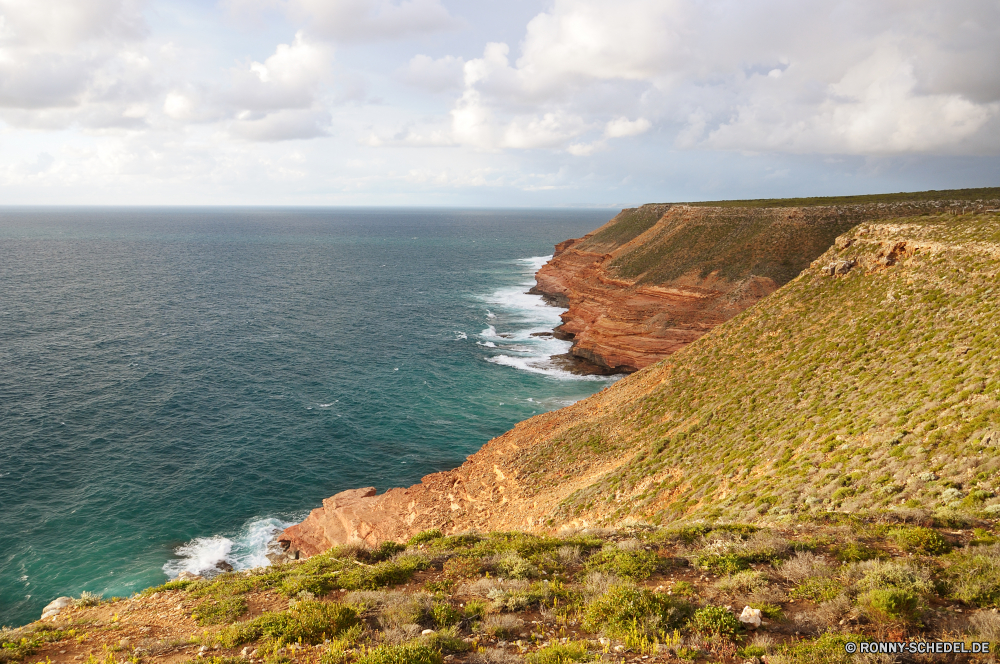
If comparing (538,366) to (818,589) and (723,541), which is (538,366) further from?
(818,589)

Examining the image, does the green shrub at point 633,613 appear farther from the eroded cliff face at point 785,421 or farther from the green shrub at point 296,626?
the eroded cliff face at point 785,421

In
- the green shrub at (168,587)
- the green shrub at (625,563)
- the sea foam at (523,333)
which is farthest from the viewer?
the sea foam at (523,333)

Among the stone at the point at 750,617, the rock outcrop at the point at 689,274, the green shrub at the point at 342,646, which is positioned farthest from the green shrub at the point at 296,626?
the rock outcrop at the point at 689,274

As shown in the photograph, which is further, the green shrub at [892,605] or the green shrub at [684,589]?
the green shrub at [684,589]

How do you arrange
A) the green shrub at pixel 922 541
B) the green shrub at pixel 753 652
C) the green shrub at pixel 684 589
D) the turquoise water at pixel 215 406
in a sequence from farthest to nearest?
the turquoise water at pixel 215 406 → the green shrub at pixel 922 541 → the green shrub at pixel 684 589 → the green shrub at pixel 753 652

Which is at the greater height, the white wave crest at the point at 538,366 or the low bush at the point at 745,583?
the low bush at the point at 745,583

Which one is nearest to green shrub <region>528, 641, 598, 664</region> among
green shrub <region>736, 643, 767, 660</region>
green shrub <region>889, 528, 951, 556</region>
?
green shrub <region>736, 643, 767, 660</region>

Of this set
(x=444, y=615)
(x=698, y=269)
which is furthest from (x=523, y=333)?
(x=444, y=615)
